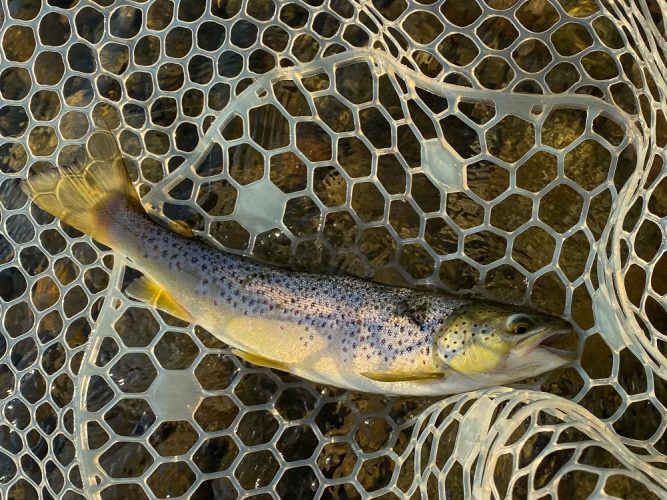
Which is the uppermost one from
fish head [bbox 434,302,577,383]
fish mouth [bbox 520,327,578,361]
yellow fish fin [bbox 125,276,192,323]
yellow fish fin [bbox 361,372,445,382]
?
fish mouth [bbox 520,327,578,361]

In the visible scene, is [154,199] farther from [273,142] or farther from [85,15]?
[85,15]

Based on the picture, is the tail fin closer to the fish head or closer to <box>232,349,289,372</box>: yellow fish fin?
<box>232,349,289,372</box>: yellow fish fin

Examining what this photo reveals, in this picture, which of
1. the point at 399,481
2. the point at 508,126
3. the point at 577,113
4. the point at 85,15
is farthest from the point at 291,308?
the point at 85,15

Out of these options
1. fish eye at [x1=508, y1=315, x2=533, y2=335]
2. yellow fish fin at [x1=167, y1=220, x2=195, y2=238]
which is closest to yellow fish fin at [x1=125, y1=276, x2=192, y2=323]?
yellow fish fin at [x1=167, y1=220, x2=195, y2=238]

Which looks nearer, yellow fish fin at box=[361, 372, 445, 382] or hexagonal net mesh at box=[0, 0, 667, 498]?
yellow fish fin at box=[361, 372, 445, 382]

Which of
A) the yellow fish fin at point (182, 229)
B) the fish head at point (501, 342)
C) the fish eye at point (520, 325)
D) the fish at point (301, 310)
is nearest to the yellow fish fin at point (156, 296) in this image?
the fish at point (301, 310)

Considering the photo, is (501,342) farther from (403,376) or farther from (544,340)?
(403,376)
